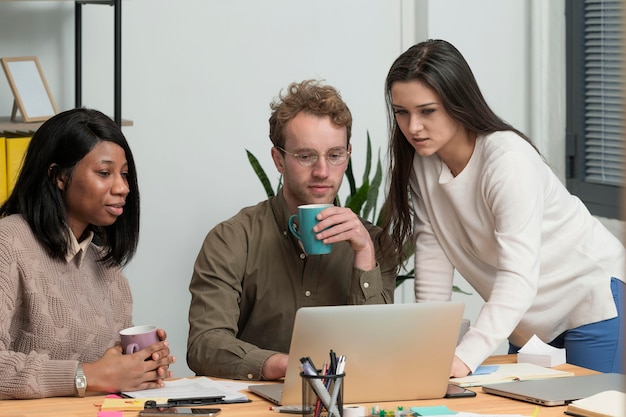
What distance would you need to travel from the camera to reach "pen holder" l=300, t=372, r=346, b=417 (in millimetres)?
1607

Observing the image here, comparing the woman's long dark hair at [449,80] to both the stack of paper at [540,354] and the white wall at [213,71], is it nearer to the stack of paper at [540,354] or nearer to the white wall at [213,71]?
the stack of paper at [540,354]

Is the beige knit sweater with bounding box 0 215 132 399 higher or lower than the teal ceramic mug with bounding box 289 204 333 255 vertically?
lower

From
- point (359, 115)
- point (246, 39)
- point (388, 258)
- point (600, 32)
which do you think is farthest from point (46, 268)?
point (600, 32)

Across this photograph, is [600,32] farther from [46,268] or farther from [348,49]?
[46,268]

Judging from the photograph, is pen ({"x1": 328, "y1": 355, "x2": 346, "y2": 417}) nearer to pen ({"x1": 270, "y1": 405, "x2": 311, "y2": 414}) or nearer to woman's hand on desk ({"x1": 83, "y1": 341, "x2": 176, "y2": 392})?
pen ({"x1": 270, "y1": 405, "x2": 311, "y2": 414})

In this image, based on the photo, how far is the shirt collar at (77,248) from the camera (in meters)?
2.10

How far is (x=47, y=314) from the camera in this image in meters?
2.02

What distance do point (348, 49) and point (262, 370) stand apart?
7.11 ft

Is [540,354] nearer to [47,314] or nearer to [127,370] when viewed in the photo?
[127,370]

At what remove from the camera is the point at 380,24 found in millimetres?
3994

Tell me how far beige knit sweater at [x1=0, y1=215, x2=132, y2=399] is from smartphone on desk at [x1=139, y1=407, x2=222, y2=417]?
218 mm

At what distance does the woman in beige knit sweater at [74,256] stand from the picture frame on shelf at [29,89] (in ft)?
3.30

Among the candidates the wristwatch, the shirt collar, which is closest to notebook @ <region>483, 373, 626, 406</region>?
the wristwatch

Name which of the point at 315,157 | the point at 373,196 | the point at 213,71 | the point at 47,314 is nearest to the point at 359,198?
the point at 373,196
